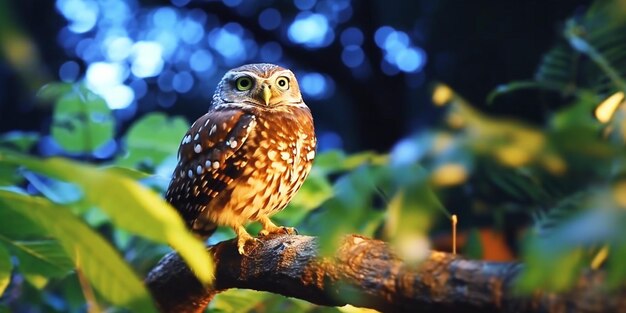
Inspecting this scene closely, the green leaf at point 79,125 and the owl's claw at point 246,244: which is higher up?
the green leaf at point 79,125

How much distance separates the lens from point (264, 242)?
1.37 meters

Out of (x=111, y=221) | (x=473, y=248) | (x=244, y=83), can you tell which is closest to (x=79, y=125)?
(x=244, y=83)

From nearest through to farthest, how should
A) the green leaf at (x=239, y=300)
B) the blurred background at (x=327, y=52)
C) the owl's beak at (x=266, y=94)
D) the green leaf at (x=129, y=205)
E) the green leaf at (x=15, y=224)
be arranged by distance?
the green leaf at (x=129, y=205)
the green leaf at (x=15, y=224)
the green leaf at (x=239, y=300)
the owl's beak at (x=266, y=94)
the blurred background at (x=327, y=52)

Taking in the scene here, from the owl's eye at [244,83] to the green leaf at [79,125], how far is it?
0.49 meters

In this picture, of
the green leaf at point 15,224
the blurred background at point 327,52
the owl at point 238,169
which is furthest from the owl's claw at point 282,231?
the blurred background at point 327,52

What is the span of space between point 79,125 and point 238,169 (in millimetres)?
786

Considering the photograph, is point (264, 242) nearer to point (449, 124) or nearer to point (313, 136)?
point (313, 136)

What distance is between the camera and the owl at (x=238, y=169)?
5.30ft

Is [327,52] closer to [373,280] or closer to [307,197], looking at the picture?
[307,197]

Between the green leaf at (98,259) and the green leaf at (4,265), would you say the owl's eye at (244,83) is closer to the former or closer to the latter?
the green leaf at (4,265)

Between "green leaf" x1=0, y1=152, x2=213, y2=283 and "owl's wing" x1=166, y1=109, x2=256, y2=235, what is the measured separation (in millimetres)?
1140

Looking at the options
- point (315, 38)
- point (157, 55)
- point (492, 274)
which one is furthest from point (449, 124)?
point (315, 38)

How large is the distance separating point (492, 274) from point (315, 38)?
9.15 feet

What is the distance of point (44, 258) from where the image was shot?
4.62 feet
